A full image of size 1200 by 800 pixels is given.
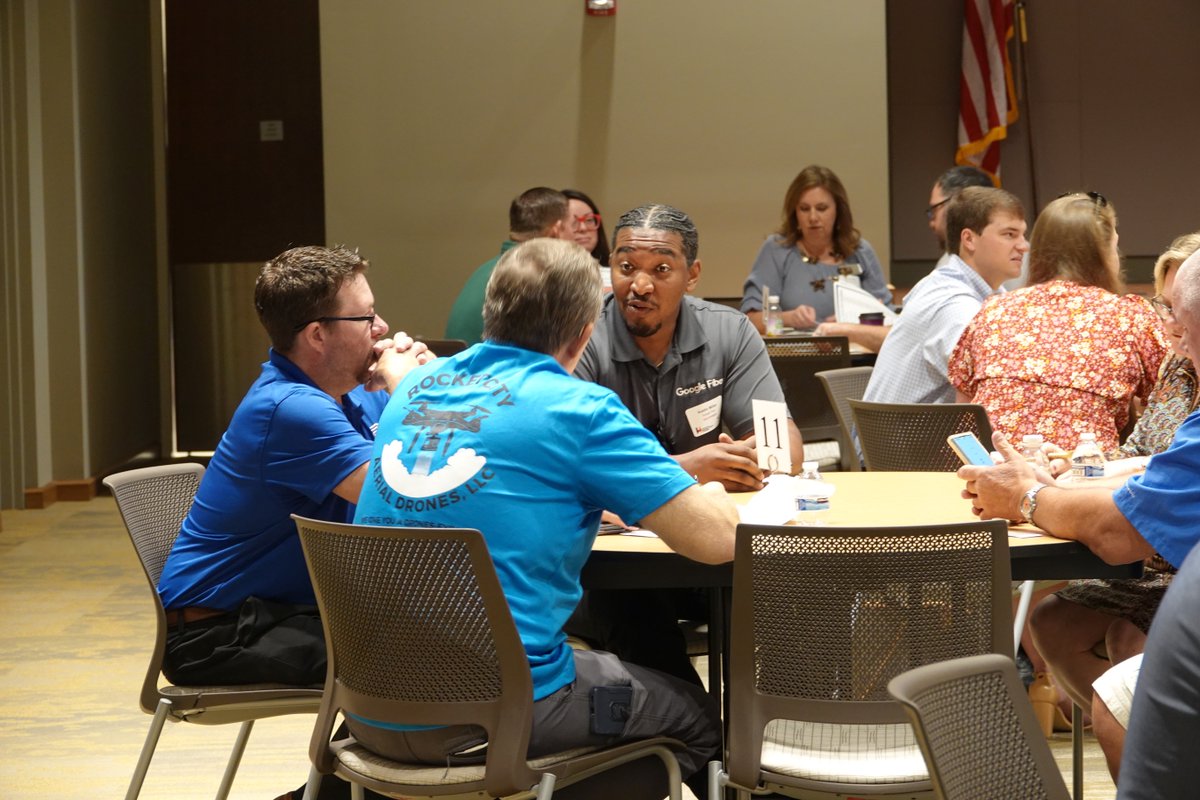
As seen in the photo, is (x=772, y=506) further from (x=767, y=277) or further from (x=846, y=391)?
(x=767, y=277)

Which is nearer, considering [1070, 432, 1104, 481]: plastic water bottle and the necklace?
[1070, 432, 1104, 481]: plastic water bottle

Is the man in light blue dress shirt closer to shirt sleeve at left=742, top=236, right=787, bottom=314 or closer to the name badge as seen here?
the name badge

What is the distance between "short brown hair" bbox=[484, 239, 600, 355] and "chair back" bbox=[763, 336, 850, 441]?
3.15 m

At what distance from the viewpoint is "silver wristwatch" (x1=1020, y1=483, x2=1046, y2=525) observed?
260 centimetres

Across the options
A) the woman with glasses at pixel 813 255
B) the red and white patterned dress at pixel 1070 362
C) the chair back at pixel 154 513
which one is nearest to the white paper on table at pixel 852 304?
the woman with glasses at pixel 813 255

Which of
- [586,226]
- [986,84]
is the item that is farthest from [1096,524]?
[986,84]

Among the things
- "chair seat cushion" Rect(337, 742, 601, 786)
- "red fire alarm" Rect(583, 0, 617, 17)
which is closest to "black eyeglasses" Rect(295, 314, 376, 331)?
"chair seat cushion" Rect(337, 742, 601, 786)

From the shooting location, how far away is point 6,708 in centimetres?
444

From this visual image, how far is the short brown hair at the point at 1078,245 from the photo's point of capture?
3.91 m

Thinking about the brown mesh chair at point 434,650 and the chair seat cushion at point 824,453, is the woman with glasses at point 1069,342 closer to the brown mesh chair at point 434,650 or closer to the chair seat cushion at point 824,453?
the chair seat cushion at point 824,453

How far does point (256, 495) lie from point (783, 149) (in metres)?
6.02

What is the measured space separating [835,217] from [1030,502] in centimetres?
450

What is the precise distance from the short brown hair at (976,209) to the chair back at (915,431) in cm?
120

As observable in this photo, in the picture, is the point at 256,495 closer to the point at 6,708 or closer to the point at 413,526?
the point at 413,526
